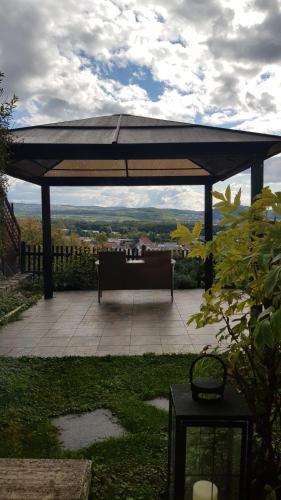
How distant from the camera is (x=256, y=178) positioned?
4.02m

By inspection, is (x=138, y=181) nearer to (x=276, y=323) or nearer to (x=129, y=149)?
(x=129, y=149)

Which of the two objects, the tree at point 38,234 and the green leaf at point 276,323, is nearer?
the green leaf at point 276,323

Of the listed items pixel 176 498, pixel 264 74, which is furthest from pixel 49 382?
pixel 264 74

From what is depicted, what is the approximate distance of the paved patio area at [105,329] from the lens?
170 inches

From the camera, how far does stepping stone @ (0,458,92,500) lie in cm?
163

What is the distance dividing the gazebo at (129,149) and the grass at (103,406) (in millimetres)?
2360

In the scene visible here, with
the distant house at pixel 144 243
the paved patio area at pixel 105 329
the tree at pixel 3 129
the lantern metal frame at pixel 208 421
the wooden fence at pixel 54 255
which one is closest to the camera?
the lantern metal frame at pixel 208 421

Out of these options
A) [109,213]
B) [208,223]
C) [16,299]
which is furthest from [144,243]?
[109,213]

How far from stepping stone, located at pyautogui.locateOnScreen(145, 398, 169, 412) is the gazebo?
2405mm

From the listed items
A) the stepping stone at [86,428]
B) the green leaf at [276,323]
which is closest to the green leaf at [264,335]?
the green leaf at [276,323]

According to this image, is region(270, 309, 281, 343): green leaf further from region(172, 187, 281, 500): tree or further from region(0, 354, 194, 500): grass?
region(0, 354, 194, 500): grass

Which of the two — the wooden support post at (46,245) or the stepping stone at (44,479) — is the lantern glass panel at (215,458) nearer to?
the stepping stone at (44,479)

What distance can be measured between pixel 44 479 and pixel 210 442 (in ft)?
2.97

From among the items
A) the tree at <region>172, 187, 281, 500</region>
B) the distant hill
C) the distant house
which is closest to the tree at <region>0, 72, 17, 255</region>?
the tree at <region>172, 187, 281, 500</region>
